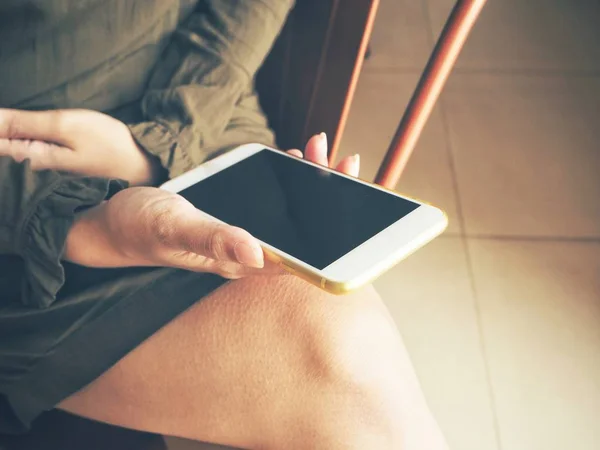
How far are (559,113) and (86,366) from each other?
1.16m

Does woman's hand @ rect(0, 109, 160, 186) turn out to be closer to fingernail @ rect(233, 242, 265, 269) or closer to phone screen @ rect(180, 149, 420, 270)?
phone screen @ rect(180, 149, 420, 270)

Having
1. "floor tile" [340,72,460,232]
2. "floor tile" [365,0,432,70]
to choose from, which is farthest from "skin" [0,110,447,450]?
"floor tile" [365,0,432,70]

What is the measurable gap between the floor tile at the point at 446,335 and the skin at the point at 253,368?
0.39m

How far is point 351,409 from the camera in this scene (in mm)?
426

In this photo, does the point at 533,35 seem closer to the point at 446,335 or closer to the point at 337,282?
the point at 446,335

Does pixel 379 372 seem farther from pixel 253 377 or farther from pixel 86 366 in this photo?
pixel 86 366

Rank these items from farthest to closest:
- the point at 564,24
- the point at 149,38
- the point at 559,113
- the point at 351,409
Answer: the point at 564,24
the point at 559,113
the point at 149,38
the point at 351,409

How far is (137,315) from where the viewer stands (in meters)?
0.44

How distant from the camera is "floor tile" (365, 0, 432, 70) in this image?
1393 millimetres

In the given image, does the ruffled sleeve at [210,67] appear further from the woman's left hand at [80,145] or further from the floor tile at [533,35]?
the floor tile at [533,35]

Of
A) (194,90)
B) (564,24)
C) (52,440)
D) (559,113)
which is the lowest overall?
(52,440)

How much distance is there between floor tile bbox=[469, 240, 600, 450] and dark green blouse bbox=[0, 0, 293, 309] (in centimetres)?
53

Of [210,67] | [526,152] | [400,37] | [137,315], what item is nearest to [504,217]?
[526,152]

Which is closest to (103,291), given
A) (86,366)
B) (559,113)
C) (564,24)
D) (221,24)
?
(86,366)
